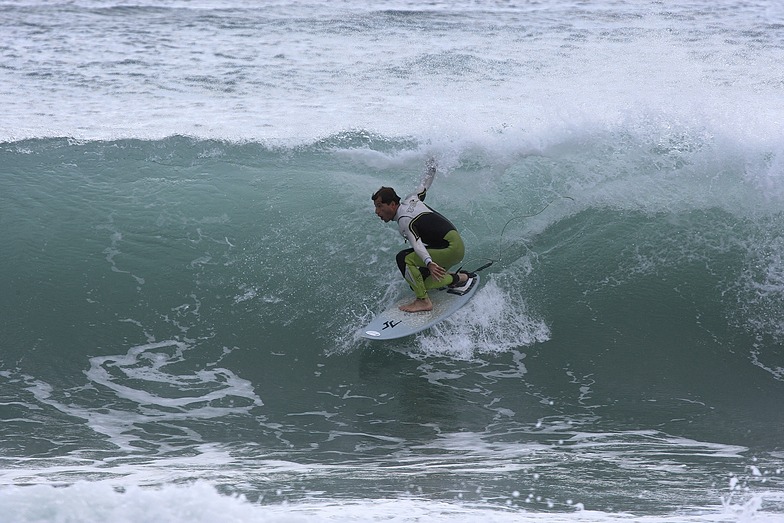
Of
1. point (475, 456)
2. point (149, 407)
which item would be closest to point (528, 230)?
point (475, 456)

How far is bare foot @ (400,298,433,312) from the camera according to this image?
812 centimetres

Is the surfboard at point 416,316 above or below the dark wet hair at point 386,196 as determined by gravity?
below

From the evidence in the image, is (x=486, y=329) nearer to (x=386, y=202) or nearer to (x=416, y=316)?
(x=416, y=316)

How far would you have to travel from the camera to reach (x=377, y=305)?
8.70 meters

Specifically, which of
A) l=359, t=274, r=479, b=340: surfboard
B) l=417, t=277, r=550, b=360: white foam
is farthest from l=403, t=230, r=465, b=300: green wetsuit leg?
l=417, t=277, r=550, b=360: white foam

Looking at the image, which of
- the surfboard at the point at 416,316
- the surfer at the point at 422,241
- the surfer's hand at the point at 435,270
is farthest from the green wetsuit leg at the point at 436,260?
the surfer's hand at the point at 435,270

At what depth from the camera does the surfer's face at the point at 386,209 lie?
25.0 feet

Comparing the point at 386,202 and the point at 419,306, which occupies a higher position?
the point at 386,202

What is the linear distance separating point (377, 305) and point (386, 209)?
1.42 meters

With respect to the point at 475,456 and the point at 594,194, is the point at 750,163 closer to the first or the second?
the point at 594,194

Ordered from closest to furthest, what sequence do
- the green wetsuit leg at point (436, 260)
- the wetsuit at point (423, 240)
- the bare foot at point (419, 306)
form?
the wetsuit at point (423, 240), the green wetsuit leg at point (436, 260), the bare foot at point (419, 306)

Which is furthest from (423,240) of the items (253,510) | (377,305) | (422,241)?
(253,510)

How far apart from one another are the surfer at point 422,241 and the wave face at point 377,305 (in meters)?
0.50

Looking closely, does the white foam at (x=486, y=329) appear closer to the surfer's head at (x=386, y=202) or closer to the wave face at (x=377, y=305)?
the wave face at (x=377, y=305)
